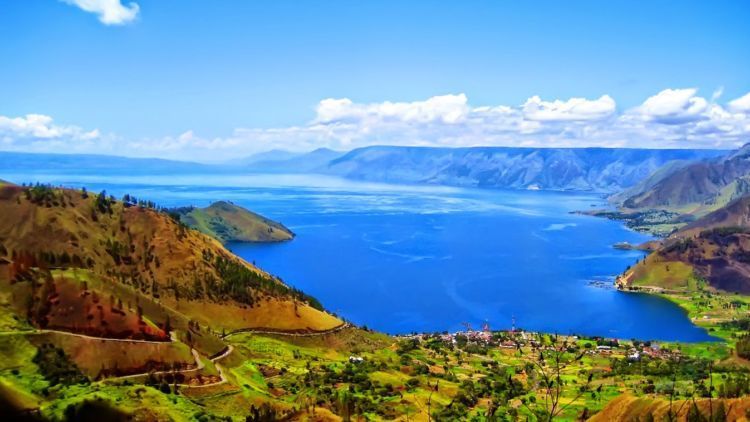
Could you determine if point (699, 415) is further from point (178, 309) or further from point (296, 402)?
point (178, 309)

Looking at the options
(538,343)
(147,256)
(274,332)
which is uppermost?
(147,256)

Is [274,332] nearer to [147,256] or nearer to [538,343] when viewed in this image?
[147,256]

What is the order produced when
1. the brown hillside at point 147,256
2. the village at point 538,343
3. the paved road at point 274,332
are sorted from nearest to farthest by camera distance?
1. the paved road at point 274,332
2. the brown hillside at point 147,256
3. the village at point 538,343

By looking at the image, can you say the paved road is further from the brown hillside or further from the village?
the village

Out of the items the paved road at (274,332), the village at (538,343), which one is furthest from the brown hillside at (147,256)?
the village at (538,343)

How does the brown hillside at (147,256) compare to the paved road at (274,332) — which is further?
the brown hillside at (147,256)

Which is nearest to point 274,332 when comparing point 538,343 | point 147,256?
point 147,256

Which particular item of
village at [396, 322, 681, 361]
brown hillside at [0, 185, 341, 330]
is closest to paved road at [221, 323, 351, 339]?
brown hillside at [0, 185, 341, 330]

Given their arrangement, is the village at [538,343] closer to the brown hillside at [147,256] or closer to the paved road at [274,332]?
the paved road at [274,332]

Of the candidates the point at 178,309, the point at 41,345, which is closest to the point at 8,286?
the point at 41,345
